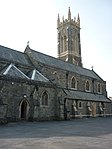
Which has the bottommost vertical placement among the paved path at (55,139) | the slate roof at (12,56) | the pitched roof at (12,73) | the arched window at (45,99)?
the paved path at (55,139)

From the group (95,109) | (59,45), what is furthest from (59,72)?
(59,45)

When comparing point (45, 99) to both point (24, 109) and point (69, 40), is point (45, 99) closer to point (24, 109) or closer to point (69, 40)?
point (24, 109)

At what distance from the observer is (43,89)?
1126 inches

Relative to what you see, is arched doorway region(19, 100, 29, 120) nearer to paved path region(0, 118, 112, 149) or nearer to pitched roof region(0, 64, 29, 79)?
pitched roof region(0, 64, 29, 79)

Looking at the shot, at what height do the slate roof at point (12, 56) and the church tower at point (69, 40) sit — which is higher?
the church tower at point (69, 40)

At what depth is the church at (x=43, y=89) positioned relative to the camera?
2472cm

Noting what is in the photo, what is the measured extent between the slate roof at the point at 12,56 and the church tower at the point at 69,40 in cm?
2629

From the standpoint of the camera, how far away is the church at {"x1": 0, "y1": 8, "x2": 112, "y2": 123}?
24.7 meters

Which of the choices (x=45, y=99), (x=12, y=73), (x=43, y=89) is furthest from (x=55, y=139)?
(x=45, y=99)

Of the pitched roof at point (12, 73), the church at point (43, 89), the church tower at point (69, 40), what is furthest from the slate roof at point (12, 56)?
the church tower at point (69, 40)

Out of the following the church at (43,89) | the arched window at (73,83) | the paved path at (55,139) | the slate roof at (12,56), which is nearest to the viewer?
the paved path at (55,139)

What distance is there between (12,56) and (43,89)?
8.66m

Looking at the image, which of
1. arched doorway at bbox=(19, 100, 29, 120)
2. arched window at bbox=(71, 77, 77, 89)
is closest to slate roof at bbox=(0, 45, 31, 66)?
arched doorway at bbox=(19, 100, 29, 120)

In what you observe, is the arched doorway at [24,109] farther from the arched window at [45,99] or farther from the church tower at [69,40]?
the church tower at [69,40]
